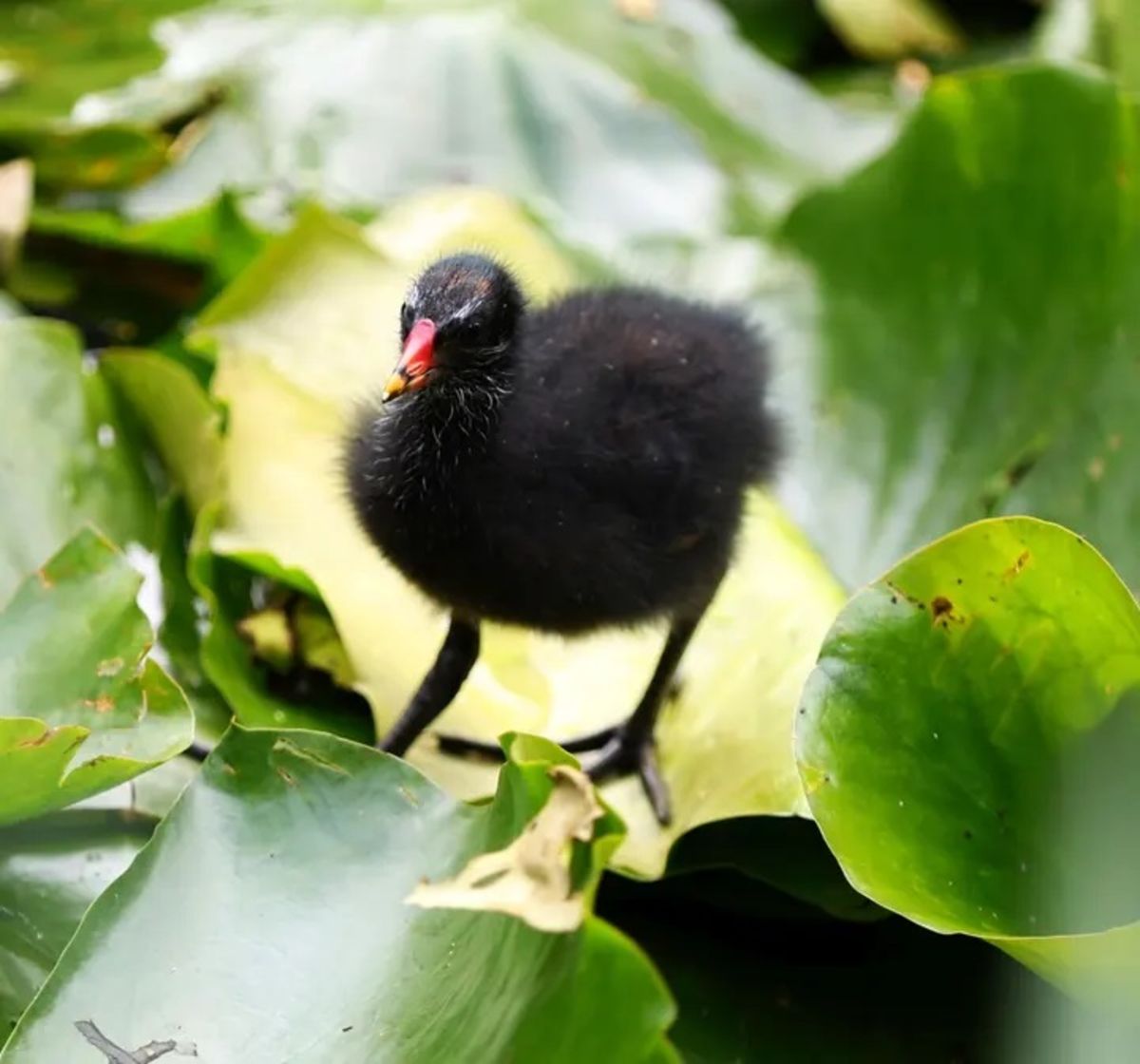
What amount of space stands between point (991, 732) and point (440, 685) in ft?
1.38

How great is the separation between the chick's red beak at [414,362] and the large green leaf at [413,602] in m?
0.22

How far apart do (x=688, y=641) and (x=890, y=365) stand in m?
0.44

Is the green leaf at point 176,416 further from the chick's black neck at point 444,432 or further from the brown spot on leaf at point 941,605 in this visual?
the brown spot on leaf at point 941,605

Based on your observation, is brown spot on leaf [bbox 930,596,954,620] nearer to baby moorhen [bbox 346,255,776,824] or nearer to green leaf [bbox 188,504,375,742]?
baby moorhen [bbox 346,255,776,824]

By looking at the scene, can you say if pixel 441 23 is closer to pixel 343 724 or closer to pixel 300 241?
pixel 300 241

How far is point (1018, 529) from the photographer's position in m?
0.85

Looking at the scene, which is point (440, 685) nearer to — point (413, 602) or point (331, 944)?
point (413, 602)

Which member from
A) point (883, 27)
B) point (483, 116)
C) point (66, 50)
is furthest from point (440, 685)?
point (883, 27)

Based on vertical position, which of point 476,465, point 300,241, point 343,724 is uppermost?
point 476,465

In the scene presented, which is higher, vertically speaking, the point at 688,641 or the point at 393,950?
the point at 393,950

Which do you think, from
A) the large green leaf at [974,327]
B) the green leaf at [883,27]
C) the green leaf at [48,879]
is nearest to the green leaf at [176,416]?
the green leaf at [48,879]

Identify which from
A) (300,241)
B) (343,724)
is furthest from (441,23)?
(343,724)

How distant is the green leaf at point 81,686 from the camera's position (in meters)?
0.85

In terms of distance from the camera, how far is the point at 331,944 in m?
0.82
